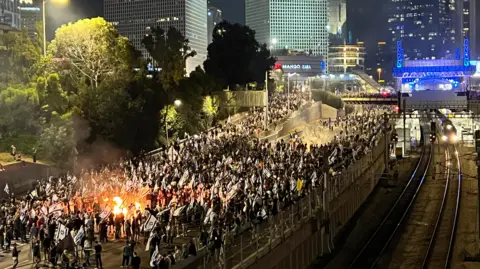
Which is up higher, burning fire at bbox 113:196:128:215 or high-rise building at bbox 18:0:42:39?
high-rise building at bbox 18:0:42:39

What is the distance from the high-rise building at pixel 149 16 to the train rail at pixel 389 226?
12355 centimetres

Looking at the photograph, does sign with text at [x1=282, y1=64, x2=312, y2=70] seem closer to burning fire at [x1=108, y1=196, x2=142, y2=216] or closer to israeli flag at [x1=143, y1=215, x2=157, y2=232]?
burning fire at [x1=108, y1=196, x2=142, y2=216]

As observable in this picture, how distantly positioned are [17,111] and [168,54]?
19699mm

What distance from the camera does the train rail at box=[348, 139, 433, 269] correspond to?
28.0 m

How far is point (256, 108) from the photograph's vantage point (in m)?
70.4

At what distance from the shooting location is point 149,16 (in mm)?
172875

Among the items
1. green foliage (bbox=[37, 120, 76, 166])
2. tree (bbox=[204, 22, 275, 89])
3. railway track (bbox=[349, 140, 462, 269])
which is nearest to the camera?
railway track (bbox=[349, 140, 462, 269])

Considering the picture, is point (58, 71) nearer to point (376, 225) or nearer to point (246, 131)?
point (246, 131)

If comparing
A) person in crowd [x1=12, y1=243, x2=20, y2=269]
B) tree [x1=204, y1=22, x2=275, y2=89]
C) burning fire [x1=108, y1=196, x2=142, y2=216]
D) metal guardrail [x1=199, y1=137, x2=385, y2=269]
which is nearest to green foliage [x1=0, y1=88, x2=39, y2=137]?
burning fire [x1=108, y1=196, x2=142, y2=216]

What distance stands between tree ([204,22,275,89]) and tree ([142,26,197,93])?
22.2 metres

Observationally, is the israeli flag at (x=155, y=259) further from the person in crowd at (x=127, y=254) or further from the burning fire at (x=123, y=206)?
the burning fire at (x=123, y=206)

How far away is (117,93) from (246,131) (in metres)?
11.5

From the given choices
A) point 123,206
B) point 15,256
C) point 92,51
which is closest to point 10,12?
point 92,51

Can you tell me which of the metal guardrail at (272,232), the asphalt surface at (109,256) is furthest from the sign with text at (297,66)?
the asphalt surface at (109,256)
